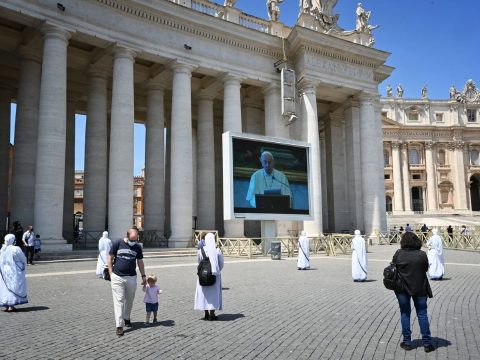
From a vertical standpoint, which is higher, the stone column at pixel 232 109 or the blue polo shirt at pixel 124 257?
the stone column at pixel 232 109

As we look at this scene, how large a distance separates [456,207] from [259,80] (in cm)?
6117

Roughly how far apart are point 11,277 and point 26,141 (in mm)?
16500

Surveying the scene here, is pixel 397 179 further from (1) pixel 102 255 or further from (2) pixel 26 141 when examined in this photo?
(1) pixel 102 255

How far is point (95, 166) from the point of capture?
26.4 m

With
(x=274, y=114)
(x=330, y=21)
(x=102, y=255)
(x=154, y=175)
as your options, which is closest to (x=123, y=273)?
(x=102, y=255)

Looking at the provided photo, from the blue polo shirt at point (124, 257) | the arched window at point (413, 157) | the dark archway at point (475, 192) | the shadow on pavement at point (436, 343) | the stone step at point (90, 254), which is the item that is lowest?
the shadow on pavement at point (436, 343)

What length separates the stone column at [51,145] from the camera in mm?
20406

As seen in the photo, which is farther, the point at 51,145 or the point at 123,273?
the point at 51,145

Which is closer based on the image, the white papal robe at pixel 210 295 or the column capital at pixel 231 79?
the white papal robe at pixel 210 295

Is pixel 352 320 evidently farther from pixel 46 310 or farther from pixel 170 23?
pixel 170 23

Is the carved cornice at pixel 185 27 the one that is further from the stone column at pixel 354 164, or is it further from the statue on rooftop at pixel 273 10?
the stone column at pixel 354 164

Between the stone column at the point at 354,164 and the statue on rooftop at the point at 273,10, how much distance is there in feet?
28.7

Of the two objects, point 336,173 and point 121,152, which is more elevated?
point 336,173

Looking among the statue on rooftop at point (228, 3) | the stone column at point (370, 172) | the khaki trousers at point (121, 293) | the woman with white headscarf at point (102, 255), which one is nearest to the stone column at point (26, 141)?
the woman with white headscarf at point (102, 255)
